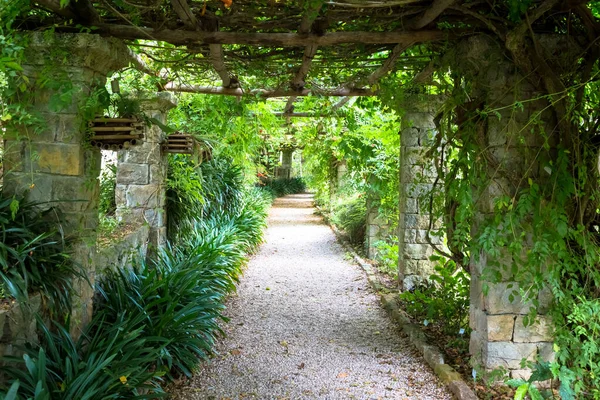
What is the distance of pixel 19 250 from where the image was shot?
2725 mm

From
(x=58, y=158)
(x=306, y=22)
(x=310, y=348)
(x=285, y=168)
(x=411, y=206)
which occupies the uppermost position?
(x=306, y=22)

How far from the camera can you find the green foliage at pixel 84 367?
2.48m

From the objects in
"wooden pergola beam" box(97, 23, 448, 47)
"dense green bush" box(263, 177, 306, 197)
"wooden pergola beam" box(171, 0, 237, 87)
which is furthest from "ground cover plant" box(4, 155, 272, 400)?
"dense green bush" box(263, 177, 306, 197)

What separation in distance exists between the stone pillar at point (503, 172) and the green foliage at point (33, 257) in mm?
2532

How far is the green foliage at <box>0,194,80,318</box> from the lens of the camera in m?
2.59

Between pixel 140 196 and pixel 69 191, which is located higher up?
pixel 69 191

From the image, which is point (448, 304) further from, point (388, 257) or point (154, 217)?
point (154, 217)

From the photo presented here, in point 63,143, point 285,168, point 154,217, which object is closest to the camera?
point 63,143

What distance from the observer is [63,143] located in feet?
10.5

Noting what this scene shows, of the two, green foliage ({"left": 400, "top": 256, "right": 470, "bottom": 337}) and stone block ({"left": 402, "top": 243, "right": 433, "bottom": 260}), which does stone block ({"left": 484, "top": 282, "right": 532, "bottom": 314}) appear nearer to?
green foliage ({"left": 400, "top": 256, "right": 470, "bottom": 337})

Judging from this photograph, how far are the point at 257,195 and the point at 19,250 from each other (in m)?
11.5

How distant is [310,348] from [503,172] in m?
2.21

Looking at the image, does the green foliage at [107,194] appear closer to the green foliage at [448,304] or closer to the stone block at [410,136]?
the stone block at [410,136]

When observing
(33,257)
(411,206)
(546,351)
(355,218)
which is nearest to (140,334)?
(33,257)
